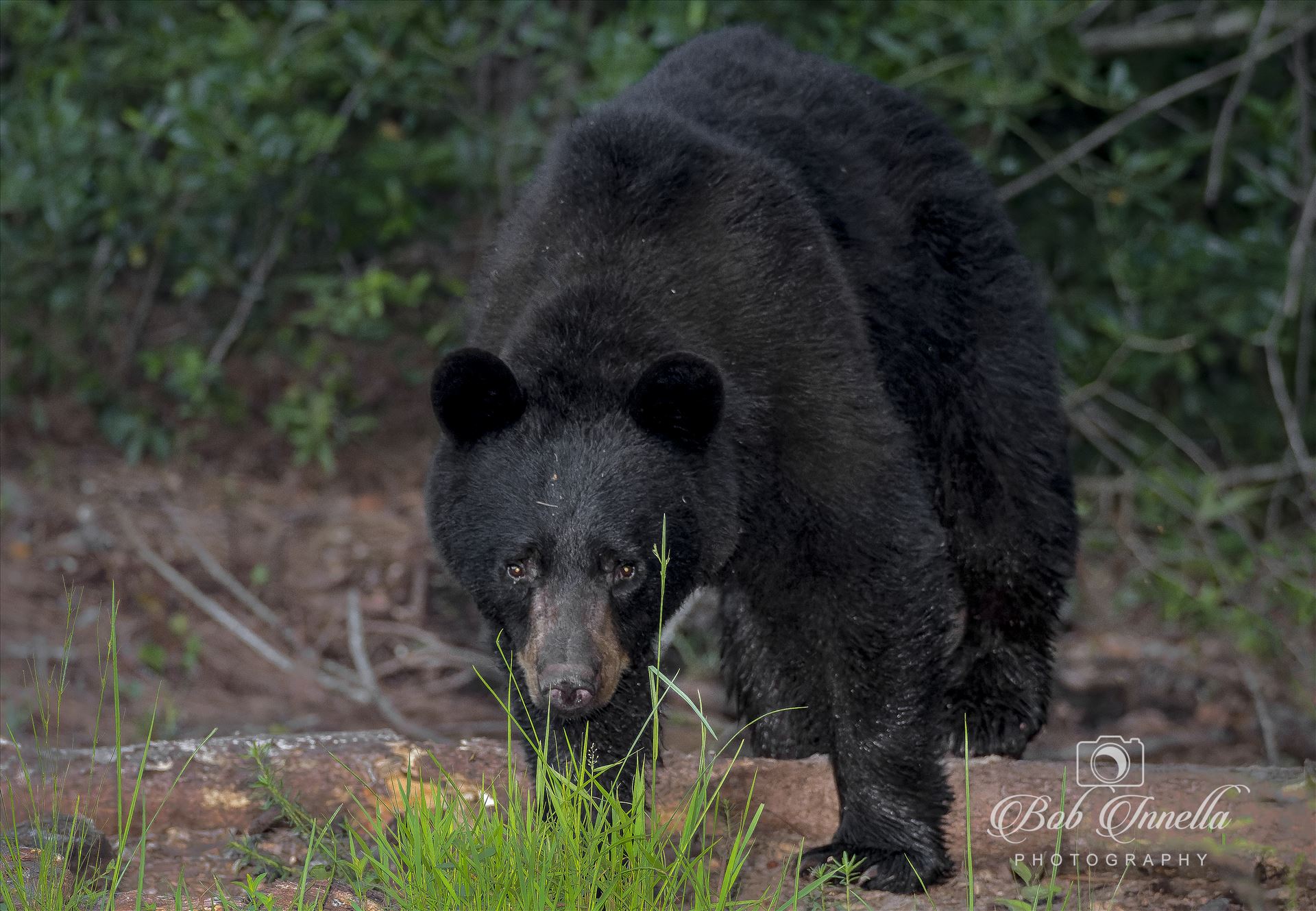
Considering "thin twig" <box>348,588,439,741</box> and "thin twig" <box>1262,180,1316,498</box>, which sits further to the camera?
"thin twig" <box>1262,180,1316,498</box>

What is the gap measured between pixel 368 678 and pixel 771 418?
10.2 ft

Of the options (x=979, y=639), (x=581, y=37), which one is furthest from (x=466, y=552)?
(x=581, y=37)

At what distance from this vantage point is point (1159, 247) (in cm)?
750

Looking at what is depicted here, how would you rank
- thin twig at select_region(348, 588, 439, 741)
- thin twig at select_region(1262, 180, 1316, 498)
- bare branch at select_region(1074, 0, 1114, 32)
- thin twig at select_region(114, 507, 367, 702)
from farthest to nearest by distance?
bare branch at select_region(1074, 0, 1114, 32)
thin twig at select_region(114, 507, 367, 702)
thin twig at select_region(1262, 180, 1316, 498)
thin twig at select_region(348, 588, 439, 741)

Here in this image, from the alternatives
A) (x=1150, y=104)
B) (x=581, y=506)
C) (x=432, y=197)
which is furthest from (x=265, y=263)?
(x=581, y=506)

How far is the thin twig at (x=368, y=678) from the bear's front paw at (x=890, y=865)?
2053mm

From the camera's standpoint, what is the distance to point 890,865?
3840 mm

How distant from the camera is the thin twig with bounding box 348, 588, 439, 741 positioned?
20.1 feet

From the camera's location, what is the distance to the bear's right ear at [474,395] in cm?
340

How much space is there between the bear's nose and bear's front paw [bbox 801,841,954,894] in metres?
0.84

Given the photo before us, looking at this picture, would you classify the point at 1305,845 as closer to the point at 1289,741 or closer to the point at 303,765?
the point at 303,765

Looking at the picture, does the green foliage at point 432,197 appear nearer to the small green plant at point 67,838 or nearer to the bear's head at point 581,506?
the bear's head at point 581,506

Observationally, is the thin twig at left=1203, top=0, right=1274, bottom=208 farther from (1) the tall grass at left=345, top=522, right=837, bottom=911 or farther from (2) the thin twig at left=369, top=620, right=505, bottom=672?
(1) the tall grass at left=345, top=522, right=837, bottom=911
